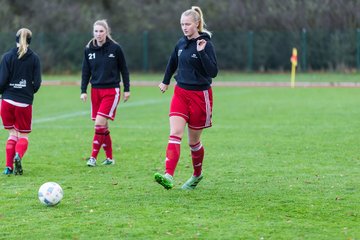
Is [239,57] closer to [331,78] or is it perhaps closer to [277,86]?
[331,78]

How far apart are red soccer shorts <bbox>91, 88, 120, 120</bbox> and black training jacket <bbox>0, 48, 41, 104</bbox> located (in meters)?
1.26

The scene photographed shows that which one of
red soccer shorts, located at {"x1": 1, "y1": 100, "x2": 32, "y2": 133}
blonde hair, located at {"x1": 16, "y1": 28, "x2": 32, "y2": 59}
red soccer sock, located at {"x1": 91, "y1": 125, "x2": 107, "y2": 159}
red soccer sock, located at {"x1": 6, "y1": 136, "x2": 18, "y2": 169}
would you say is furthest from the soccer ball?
red soccer sock, located at {"x1": 91, "y1": 125, "x2": 107, "y2": 159}

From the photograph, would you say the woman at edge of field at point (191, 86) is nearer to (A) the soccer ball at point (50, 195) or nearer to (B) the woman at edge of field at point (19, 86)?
(A) the soccer ball at point (50, 195)

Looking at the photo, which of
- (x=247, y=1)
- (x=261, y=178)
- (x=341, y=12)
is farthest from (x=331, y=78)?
(x=261, y=178)

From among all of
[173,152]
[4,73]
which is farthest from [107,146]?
[173,152]

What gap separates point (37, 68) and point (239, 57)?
33.6m

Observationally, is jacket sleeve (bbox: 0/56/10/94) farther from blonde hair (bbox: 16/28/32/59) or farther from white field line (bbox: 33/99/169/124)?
white field line (bbox: 33/99/169/124)

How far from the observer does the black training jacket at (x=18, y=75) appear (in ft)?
35.8

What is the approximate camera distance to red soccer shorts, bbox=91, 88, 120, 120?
1195 centimetres

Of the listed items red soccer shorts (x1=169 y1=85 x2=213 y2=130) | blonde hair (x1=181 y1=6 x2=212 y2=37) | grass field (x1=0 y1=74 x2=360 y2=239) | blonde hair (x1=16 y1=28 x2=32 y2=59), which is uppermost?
blonde hair (x1=181 y1=6 x2=212 y2=37)

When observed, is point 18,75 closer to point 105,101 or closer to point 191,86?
point 105,101

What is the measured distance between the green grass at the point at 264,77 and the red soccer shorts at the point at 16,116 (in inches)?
1025

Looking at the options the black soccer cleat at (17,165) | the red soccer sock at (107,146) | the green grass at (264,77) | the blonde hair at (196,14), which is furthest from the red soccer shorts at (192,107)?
the green grass at (264,77)

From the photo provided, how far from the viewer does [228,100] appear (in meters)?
25.8
